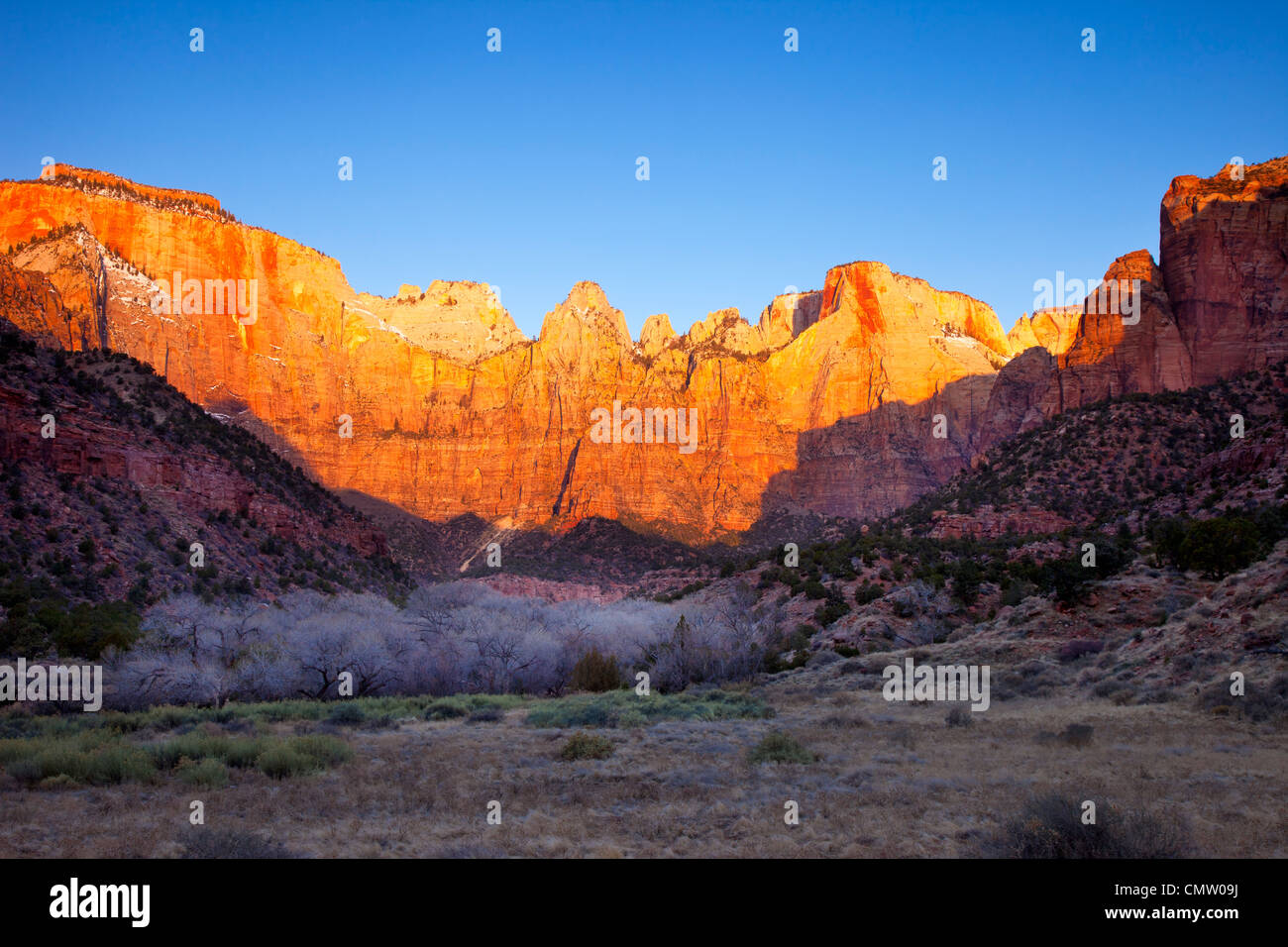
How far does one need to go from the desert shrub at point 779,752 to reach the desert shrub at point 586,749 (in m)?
2.63

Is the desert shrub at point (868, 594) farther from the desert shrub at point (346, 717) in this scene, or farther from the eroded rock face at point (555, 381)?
the eroded rock face at point (555, 381)

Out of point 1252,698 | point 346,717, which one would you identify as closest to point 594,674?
point 346,717

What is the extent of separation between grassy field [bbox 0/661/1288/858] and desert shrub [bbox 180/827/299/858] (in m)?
0.04

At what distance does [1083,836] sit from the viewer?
8523 millimetres

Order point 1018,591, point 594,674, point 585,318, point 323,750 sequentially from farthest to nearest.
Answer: point 585,318
point 1018,591
point 594,674
point 323,750

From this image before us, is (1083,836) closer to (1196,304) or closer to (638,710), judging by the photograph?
(638,710)

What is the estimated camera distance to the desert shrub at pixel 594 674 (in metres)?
29.8

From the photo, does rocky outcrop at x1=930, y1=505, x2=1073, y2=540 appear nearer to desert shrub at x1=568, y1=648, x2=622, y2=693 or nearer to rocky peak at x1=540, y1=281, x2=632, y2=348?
desert shrub at x1=568, y1=648, x2=622, y2=693

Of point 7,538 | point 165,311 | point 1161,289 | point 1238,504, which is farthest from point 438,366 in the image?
point 1238,504

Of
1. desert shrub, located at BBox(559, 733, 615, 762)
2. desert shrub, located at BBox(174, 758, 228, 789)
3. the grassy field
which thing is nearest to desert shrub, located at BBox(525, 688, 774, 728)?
the grassy field

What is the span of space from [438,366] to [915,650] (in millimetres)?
111698

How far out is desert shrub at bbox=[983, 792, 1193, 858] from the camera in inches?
328

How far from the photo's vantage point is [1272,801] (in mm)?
10961

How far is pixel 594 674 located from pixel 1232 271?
6474 cm
